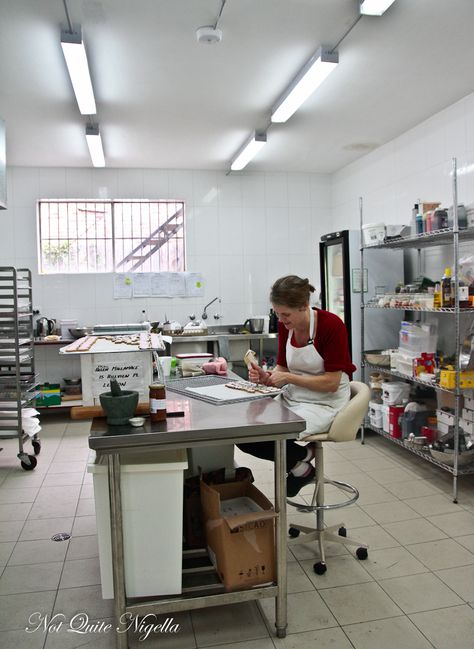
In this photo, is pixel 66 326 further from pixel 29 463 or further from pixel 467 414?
pixel 467 414

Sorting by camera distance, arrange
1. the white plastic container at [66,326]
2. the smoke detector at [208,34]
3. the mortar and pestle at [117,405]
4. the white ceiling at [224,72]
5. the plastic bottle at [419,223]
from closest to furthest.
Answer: the mortar and pestle at [117,405] < the white ceiling at [224,72] < the smoke detector at [208,34] < the plastic bottle at [419,223] < the white plastic container at [66,326]

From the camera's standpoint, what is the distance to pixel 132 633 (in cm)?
222

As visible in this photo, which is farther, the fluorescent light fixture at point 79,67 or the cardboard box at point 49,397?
the cardboard box at point 49,397

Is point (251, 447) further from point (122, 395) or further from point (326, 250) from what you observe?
point (326, 250)

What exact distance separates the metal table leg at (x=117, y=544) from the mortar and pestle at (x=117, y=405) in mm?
143

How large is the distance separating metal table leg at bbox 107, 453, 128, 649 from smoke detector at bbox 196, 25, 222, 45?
8.07 ft

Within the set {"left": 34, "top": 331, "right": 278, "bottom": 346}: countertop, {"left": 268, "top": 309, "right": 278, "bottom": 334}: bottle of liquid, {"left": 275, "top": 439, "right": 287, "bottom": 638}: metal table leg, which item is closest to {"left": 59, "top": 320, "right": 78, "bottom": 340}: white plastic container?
{"left": 34, "top": 331, "right": 278, "bottom": 346}: countertop

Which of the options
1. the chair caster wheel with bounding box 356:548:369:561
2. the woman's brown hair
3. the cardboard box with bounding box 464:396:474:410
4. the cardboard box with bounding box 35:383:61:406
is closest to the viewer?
the woman's brown hair

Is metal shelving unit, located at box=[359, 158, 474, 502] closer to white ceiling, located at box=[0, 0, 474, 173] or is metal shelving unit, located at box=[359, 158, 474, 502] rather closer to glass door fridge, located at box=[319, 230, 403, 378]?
glass door fridge, located at box=[319, 230, 403, 378]

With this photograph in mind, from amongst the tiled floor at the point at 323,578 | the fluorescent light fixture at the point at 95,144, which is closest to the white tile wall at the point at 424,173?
the tiled floor at the point at 323,578

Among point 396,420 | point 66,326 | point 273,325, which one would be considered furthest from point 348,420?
point 66,326

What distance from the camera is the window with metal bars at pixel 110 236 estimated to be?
640cm

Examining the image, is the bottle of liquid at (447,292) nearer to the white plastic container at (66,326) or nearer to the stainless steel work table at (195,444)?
the stainless steel work table at (195,444)

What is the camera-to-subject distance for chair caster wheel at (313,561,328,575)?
2.65 m
